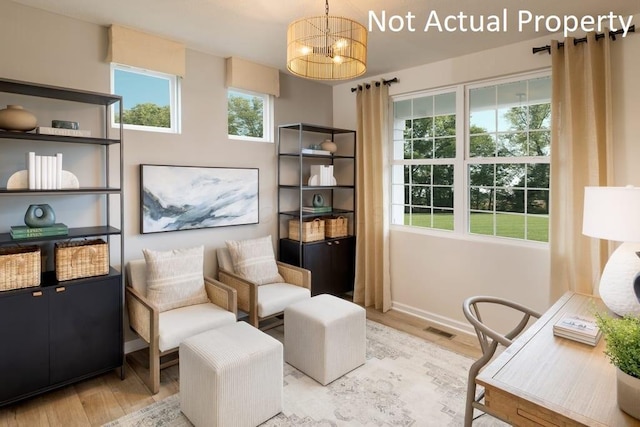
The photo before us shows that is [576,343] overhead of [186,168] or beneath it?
beneath

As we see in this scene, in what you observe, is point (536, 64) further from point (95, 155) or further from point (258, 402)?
point (95, 155)

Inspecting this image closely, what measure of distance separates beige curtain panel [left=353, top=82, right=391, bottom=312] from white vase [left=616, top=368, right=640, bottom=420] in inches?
113

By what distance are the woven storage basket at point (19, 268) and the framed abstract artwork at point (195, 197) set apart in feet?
2.80

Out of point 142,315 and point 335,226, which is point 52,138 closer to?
point 142,315

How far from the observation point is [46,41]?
8.48 ft

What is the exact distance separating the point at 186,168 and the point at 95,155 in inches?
27.7

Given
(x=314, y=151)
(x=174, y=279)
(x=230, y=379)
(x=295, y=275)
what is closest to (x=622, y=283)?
(x=230, y=379)

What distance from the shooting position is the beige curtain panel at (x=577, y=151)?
2619 millimetres

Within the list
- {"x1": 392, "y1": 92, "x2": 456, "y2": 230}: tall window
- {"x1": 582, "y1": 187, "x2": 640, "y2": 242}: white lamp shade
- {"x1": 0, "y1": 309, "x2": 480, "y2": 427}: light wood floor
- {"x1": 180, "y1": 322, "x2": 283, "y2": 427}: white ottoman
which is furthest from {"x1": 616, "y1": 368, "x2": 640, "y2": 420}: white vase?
{"x1": 392, "y1": 92, "x2": 456, "y2": 230}: tall window

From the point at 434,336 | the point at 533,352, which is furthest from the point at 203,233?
the point at 533,352

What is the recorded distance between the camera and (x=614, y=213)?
1.84 m

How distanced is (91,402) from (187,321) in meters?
0.74

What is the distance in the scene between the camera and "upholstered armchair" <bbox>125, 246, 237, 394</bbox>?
247 cm

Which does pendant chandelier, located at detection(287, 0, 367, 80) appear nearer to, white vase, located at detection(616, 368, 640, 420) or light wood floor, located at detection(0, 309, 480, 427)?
white vase, located at detection(616, 368, 640, 420)
